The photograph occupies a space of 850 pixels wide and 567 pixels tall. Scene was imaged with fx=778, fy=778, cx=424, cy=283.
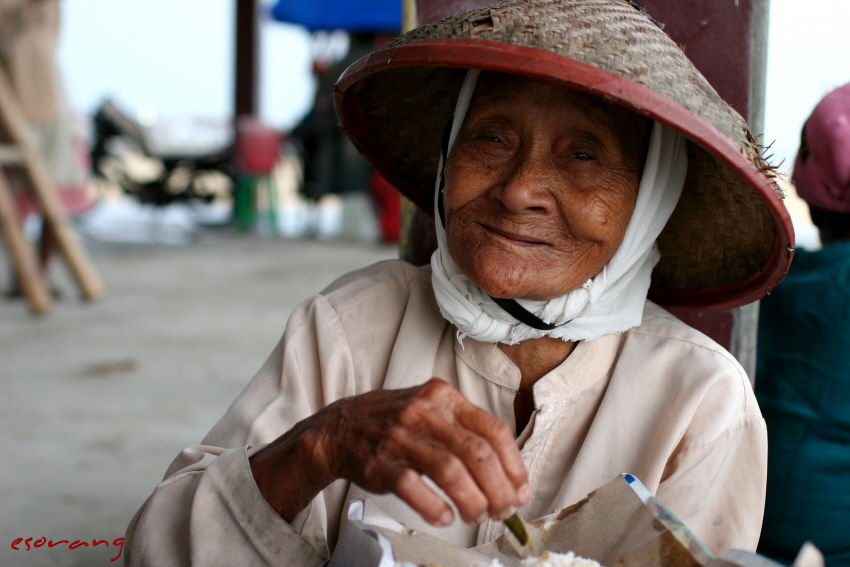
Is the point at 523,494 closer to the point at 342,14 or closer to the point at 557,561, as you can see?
the point at 557,561

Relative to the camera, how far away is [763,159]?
1172 millimetres

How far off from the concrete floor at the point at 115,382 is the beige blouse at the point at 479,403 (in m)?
0.83

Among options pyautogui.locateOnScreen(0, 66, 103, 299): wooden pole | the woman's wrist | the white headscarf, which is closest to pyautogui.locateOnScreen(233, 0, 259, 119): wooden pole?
pyautogui.locateOnScreen(0, 66, 103, 299): wooden pole

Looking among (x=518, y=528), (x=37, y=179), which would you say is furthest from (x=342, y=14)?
(x=518, y=528)

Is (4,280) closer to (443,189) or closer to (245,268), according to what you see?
(245,268)

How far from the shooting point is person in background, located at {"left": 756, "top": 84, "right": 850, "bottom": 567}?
1.63 meters

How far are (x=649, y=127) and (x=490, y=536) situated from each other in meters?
0.72

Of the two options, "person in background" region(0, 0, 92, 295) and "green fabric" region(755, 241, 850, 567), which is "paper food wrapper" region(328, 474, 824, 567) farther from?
"person in background" region(0, 0, 92, 295)

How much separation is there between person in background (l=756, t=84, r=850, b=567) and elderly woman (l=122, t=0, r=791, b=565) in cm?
35

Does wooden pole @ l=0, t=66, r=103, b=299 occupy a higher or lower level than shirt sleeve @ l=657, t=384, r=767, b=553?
lower

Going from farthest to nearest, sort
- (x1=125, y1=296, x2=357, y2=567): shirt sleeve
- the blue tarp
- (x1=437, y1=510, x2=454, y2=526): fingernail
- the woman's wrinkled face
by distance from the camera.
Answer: the blue tarp, the woman's wrinkled face, (x1=125, y1=296, x2=357, y2=567): shirt sleeve, (x1=437, y1=510, x2=454, y2=526): fingernail

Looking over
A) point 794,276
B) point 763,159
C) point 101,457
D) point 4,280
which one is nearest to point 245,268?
point 4,280

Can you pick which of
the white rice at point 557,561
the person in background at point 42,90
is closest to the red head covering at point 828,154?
the white rice at point 557,561

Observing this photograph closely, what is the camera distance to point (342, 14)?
24.4ft
